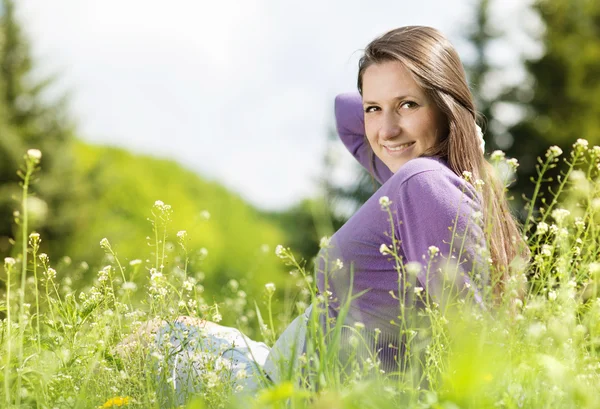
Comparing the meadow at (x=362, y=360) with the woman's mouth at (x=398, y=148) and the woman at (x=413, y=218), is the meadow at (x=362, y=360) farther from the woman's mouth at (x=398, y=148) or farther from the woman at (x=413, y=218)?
the woman's mouth at (x=398, y=148)

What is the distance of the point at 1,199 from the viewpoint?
55.8 feet

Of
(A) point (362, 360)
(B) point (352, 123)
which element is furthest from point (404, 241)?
(B) point (352, 123)

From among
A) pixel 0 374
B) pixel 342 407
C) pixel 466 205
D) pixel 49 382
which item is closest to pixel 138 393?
pixel 49 382

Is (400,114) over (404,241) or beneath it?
over

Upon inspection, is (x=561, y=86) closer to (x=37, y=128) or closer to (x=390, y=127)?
(x=37, y=128)

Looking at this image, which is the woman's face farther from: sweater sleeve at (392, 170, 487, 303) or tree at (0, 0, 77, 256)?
tree at (0, 0, 77, 256)

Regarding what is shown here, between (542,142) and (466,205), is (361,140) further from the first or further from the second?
(542,142)

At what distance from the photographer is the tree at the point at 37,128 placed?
1859cm

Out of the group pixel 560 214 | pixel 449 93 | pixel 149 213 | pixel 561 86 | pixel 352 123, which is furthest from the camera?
pixel 149 213

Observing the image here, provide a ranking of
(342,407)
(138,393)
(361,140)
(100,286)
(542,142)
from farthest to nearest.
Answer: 1. (542,142)
2. (361,140)
3. (100,286)
4. (138,393)
5. (342,407)

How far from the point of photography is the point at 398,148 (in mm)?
3383

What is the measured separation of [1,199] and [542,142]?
14.7 m

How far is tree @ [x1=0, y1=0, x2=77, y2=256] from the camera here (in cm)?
1859

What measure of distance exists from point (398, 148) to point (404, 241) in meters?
0.83
